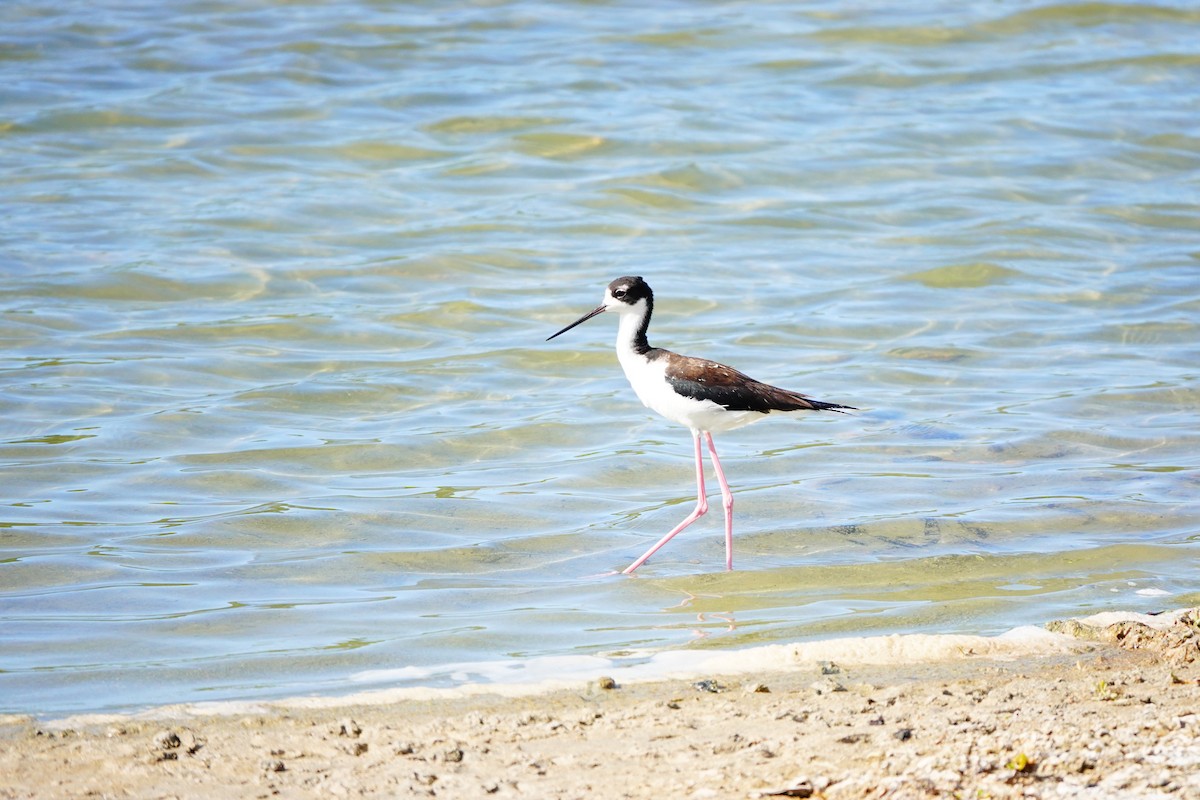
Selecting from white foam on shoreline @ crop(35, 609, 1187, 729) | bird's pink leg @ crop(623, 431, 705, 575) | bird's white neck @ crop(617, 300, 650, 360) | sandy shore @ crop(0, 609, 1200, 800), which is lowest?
bird's pink leg @ crop(623, 431, 705, 575)

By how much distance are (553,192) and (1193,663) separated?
33.8ft

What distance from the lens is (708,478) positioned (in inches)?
328

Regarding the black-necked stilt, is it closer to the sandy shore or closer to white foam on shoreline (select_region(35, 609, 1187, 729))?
white foam on shoreline (select_region(35, 609, 1187, 729))

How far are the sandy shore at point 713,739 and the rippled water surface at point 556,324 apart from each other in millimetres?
536

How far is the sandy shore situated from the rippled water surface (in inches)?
21.1

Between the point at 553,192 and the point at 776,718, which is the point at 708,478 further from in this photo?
the point at 553,192

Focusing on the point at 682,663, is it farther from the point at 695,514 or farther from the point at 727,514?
the point at 695,514

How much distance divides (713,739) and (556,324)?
715cm

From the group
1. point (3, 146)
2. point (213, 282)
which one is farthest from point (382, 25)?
point (213, 282)

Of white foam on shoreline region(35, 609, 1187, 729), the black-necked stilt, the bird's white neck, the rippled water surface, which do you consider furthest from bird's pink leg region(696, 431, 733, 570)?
white foam on shoreline region(35, 609, 1187, 729)

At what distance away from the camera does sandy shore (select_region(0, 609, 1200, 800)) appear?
3742 millimetres

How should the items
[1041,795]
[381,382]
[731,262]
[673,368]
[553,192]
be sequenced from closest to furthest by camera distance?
[1041,795] < [673,368] < [381,382] < [731,262] < [553,192]

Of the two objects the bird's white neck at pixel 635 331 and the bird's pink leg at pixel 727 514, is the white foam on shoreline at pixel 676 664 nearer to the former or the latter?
the bird's pink leg at pixel 727 514

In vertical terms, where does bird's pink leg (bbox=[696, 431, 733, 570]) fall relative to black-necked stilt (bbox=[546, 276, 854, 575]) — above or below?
below
